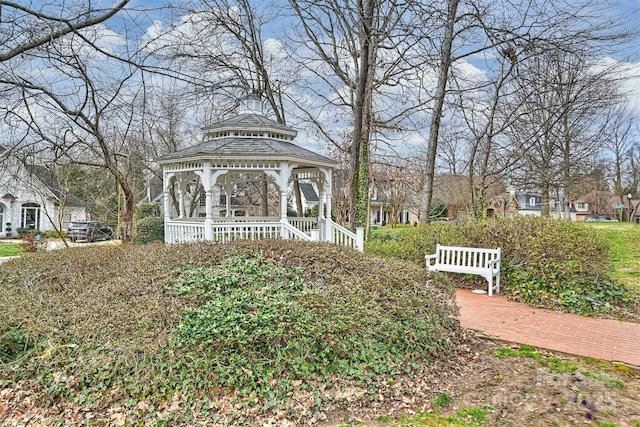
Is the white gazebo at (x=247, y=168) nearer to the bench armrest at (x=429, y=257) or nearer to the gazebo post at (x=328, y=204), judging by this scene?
the gazebo post at (x=328, y=204)

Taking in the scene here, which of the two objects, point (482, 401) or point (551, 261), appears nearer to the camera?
point (482, 401)

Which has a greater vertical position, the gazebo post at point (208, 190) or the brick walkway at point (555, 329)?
the gazebo post at point (208, 190)

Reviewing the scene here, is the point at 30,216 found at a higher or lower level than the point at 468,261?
higher

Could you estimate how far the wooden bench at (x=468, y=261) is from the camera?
7.83 m

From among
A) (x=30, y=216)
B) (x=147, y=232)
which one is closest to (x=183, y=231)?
(x=147, y=232)

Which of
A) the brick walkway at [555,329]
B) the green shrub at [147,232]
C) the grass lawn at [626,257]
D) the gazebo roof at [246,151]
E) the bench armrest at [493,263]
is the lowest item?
the brick walkway at [555,329]

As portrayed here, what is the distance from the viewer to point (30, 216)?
27797 mm

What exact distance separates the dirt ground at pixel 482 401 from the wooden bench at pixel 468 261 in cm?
348

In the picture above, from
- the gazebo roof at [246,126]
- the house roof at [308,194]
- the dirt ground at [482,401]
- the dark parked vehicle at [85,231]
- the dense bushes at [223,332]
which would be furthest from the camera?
the house roof at [308,194]

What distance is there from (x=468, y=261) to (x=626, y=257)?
680 centimetres

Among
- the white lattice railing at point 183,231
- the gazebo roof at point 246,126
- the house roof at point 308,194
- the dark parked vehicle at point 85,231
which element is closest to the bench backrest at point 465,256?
the gazebo roof at point 246,126

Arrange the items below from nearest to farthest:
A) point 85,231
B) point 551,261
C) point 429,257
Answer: point 551,261, point 429,257, point 85,231

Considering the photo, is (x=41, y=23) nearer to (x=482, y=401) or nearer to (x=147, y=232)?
(x=482, y=401)

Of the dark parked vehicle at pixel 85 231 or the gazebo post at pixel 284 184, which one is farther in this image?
the dark parked vehicle at pixel 85 231
